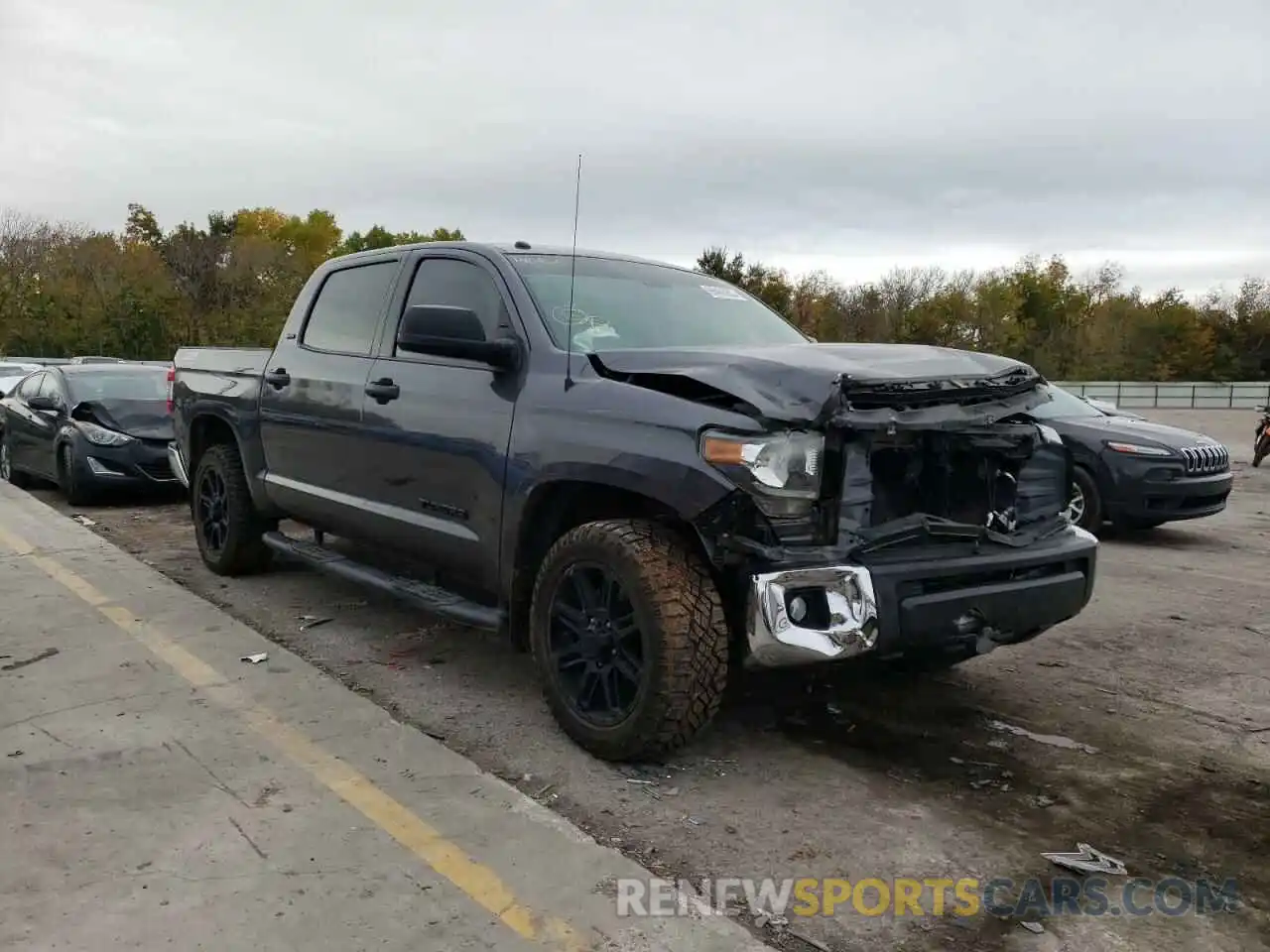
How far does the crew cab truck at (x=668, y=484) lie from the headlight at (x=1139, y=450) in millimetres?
4943

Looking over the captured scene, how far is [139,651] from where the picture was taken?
4.92m

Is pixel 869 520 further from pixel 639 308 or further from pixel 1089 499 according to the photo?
pixel 1089 499

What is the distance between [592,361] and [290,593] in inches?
123

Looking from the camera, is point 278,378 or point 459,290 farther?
point 278,378

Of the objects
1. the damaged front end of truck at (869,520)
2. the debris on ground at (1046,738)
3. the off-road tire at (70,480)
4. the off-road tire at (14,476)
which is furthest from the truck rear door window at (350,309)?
the off-road tire at (14,476)

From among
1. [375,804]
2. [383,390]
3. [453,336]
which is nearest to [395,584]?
[383,390]

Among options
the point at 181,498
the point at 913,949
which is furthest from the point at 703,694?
the point at 181,498

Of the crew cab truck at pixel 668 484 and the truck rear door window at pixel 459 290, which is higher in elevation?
the truck rear door window at pixel 459 290

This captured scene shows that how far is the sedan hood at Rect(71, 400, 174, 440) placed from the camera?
9.72 m

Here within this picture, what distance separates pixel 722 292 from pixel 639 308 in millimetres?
740

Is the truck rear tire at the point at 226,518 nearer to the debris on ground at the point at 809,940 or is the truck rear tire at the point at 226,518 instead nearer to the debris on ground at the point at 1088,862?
the debris on ground at the point at 809,940

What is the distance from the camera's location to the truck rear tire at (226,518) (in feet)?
20.2

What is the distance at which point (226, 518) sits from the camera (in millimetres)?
6277

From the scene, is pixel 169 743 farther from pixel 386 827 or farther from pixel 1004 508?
pixel 1004 508
